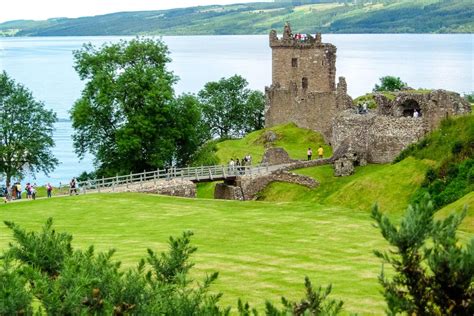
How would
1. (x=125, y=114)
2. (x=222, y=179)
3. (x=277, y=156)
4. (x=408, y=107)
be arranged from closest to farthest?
(x=222, y=179) < (x=408, y=107) < (x=277, y=156) < (x=125, y=114)

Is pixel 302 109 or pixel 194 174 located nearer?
pixel 194 174

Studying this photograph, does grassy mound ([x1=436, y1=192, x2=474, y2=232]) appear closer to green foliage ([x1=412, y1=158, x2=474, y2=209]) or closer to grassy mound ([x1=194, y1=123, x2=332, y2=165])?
green foliage ([x1=412, y1=158, x2=474, y2=209])

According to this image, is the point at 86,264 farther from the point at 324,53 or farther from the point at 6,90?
the point at 324,53

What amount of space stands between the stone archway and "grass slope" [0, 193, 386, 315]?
15585 millimetres

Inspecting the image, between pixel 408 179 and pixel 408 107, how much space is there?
1229 centimetres

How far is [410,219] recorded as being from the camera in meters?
12.3

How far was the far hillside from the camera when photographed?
42.8 m

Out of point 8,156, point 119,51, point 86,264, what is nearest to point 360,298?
point 86,264

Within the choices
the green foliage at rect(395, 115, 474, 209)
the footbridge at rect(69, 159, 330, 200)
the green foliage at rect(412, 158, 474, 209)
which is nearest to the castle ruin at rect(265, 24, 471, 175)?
the green foliage at rect(395, 115, 474, 209)

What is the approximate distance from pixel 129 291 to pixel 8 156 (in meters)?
54.5

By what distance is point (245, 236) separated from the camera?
115 feet

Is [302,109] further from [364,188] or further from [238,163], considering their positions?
[364,188]

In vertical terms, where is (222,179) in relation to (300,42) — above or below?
below

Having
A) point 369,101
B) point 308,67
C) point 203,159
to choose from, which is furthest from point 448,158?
point 308,67
